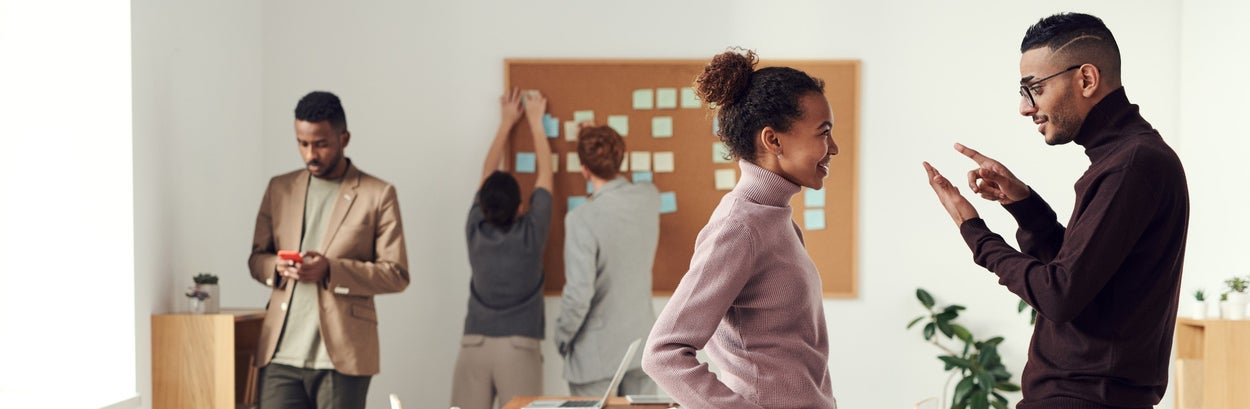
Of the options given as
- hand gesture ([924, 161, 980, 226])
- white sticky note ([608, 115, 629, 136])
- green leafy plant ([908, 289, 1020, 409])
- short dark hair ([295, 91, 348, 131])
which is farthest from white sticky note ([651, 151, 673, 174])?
hand gesture ([924, 161, 980, 226])

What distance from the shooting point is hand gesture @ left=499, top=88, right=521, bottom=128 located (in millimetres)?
5230

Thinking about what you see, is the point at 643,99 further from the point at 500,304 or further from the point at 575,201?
the point at 500,304

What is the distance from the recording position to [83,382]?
148 inches

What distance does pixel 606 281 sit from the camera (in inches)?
189

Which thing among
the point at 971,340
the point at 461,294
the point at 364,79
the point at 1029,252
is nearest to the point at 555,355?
the point at 461,294

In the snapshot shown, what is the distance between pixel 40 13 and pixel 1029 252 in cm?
320

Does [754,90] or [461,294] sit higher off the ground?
[754,90]

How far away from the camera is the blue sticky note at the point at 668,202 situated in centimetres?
530

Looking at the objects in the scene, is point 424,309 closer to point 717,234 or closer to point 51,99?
point 51,99

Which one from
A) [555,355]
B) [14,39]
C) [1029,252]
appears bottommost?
[555,355]

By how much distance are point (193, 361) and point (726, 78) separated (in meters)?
2.62

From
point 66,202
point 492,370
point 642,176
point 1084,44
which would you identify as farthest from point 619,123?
point 1084,44

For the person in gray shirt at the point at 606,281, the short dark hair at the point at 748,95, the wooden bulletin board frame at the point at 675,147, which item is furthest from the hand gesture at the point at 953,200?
the wooden bulletin board frame at the point at 675,147

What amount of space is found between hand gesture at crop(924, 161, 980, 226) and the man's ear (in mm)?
320
